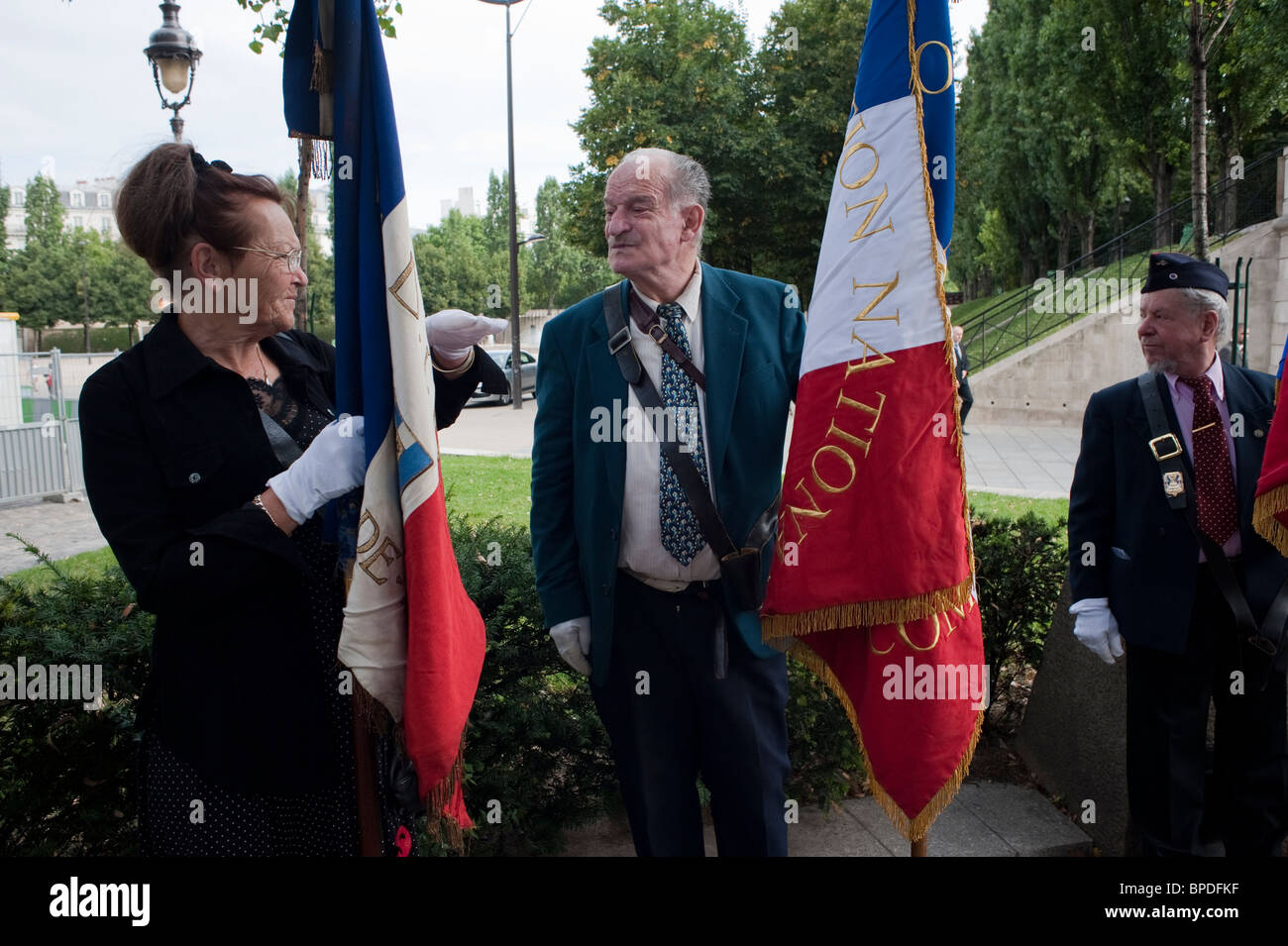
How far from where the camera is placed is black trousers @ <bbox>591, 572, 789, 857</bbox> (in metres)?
2.58

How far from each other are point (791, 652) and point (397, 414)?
124 centimetres

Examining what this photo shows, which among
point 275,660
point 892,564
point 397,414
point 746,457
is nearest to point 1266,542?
point 892,564

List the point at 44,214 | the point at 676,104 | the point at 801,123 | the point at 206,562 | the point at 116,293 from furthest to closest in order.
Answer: the point at 44,214, the point at 116,293, the point at 801,123, the point at 676,104, the point at 206,562

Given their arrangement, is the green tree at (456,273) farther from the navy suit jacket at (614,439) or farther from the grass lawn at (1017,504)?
the navy suit jacket at (614,439)

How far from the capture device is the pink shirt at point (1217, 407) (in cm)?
322

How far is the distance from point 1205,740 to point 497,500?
760cm

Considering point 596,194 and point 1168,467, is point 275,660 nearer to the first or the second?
point 1168,467

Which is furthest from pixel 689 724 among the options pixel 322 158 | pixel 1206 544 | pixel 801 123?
pixel 801 123

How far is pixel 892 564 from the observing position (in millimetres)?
2391

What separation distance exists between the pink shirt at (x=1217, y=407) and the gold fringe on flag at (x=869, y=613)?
1.36m

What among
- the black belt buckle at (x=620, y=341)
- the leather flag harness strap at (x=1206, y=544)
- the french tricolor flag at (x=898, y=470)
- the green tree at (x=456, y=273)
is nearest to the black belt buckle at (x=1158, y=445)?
the leather flag harness strap at (x=1206, y=544)

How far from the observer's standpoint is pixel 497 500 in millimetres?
10000

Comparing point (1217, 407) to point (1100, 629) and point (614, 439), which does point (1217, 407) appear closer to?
point (1100, 629)

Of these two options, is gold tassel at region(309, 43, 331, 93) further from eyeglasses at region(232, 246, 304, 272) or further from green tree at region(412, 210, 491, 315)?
green tree at region(412, 210, 491, 315)
